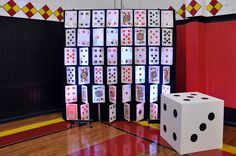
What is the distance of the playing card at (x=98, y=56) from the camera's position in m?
4.01

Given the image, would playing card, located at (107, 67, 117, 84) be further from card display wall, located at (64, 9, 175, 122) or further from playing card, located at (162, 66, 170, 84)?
playing card, located at (162, 66, 170, 84)

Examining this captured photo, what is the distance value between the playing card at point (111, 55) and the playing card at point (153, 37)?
0.64m

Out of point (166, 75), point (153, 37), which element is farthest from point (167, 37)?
point (166, 75)

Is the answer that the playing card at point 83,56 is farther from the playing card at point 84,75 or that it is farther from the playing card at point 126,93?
the playing card at point 126,93

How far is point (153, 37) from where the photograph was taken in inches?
158

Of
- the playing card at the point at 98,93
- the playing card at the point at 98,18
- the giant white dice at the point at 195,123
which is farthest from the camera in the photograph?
the playing card at the point at 98,93

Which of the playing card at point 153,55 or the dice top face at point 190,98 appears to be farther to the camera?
the playing card at point 153,55

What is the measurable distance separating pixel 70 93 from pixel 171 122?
1.90 metres

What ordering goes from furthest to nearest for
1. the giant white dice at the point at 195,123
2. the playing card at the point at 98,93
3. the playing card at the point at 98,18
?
the playing card at the point at 98,93 < the playing card at the point at 98,18 < the giant white dice at the point at 195,123

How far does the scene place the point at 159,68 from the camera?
161 inches

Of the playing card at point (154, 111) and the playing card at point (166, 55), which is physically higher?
the playing card at point (166, 55)

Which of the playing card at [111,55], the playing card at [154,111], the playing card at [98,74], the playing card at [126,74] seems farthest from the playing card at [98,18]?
the playing card at [154,111]

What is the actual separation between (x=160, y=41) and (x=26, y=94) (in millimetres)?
2737

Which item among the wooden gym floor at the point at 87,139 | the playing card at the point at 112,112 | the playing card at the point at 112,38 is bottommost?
the wooden gym floor at the point at 87,139
